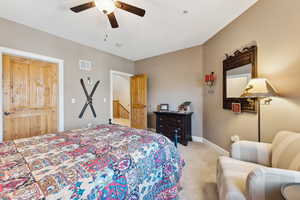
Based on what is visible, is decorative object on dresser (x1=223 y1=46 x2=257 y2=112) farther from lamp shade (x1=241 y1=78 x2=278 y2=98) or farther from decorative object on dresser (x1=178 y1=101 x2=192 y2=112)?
decorative object on dresser (x1=178 y1=101 x2=192 y2=112)

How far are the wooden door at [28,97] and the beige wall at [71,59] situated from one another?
249 millimetres

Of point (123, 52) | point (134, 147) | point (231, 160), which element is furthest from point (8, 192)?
point (123, 52)

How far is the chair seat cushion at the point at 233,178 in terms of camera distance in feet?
3.38

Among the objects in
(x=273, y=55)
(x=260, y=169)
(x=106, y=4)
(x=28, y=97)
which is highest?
(x=106, y=4)

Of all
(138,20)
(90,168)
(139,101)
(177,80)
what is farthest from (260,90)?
(139,101)

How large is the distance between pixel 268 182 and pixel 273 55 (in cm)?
165

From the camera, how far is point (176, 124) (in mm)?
3381

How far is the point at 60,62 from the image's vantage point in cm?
299

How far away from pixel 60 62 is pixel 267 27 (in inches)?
155

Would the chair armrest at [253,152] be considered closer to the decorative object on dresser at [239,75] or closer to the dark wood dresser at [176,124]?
the decorative object on dresser at [239,75]

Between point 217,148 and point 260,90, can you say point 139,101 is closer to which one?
point 217,148

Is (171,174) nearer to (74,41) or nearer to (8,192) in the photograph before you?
(8,192)

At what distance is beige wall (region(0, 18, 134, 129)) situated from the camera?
2400 millimetres

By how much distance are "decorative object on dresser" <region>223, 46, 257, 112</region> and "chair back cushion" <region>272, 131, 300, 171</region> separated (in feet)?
2.52
